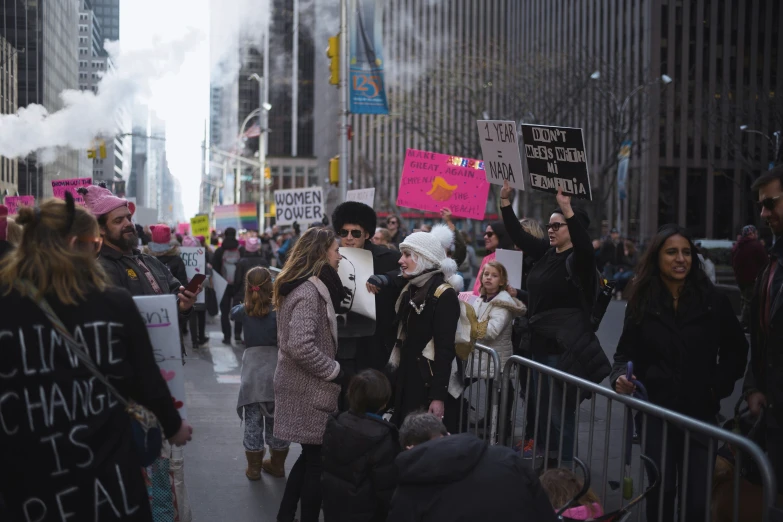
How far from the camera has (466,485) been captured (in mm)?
3219

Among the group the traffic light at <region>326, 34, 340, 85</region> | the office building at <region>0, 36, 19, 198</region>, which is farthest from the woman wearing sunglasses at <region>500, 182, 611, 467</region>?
the office building at <region>0, 36, 19, 198</region>

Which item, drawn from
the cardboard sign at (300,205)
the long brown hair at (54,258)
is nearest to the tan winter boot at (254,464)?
the long brown hair at (54,258)

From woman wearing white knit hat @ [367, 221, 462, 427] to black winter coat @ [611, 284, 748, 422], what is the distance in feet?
3.37

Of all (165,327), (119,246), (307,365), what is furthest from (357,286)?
(165,327)

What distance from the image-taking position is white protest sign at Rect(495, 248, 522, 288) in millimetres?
7978

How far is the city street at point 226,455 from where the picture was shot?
6012 millimetres

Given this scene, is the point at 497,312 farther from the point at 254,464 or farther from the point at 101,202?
the point at 101,202

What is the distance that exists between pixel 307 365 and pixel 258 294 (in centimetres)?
216

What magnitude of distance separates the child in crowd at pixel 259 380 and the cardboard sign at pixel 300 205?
809 cm

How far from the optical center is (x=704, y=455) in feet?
13.4

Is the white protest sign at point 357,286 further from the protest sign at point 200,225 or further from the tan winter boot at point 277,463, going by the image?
the protest sign at point 200,225

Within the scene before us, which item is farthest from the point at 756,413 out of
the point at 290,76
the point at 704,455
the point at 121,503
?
the point at 290,76

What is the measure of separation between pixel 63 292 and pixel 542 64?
122 feet

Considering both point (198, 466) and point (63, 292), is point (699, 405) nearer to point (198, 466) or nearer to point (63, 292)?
point (63, 292)
